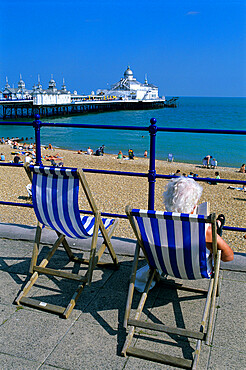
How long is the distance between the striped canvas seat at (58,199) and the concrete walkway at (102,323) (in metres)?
0.51

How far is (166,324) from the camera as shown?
8.56 ft

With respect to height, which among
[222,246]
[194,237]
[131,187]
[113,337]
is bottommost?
[131,187]

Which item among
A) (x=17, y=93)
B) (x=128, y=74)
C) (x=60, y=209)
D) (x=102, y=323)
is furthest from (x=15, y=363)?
(x=128, y=74)

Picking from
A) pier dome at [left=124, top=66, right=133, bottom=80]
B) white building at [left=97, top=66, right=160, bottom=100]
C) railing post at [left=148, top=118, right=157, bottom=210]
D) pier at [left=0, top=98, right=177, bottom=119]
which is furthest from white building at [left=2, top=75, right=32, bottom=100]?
railing post at [left=148, top=118, right=157, bottom=210]

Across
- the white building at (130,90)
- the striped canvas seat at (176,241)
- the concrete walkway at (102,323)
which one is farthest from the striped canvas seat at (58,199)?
the white building at (130,90)

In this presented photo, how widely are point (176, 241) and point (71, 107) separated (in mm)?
85685

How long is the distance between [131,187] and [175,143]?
917 inches

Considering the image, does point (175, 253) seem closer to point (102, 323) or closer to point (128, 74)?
point (102, 323)

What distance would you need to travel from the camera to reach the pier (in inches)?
3029

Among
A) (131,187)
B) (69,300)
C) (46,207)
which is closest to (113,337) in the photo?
(69,300)

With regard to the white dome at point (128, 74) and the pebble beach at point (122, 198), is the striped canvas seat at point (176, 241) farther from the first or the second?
the white dome at point (128, 74)

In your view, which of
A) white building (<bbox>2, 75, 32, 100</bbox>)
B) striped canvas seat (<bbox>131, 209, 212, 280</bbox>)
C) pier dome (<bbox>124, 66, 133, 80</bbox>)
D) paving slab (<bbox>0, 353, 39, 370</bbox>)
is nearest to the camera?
paving slab (<bbox>0, 353, 39, 370</bbox>)

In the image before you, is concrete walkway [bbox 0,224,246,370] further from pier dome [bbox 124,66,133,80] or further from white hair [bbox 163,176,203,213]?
pier dome [bbox 124,66,133,80]

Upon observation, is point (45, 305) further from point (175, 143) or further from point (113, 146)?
point (175, 143)
